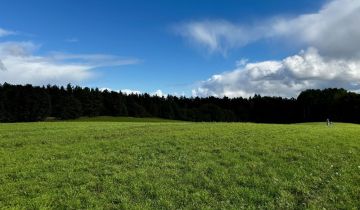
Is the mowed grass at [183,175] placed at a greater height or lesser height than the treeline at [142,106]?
lesser

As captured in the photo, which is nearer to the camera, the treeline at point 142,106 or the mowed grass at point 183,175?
the mowed grass at point 183,175

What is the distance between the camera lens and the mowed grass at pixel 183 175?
614 inches

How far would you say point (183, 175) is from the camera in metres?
18.7

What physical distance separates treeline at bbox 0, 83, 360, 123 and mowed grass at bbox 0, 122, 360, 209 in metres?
122

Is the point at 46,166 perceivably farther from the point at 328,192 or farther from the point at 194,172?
the point at 328,192

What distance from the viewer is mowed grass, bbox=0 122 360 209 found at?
15594 mm

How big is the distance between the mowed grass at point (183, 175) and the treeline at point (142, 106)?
122341 mm

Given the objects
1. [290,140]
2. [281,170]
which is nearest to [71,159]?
[281,170]

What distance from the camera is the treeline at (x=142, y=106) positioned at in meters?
142

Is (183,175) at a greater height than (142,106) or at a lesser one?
lesser

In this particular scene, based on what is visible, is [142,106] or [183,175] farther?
[142,106]

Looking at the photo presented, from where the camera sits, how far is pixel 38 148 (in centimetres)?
2633

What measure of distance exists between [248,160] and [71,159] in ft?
30.7

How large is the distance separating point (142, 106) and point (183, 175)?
540 feet
